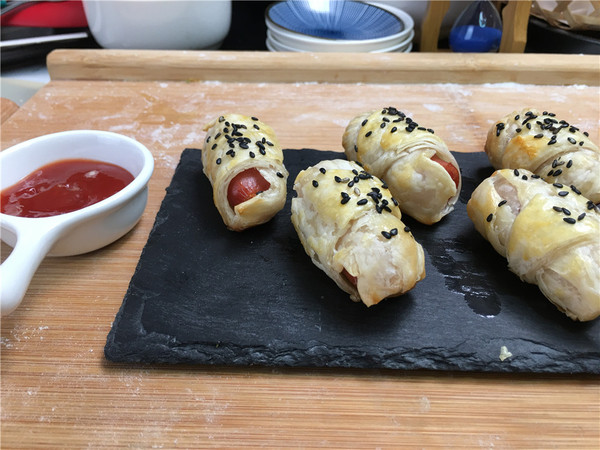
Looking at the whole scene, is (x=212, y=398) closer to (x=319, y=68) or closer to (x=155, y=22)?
(x=319, y=68)

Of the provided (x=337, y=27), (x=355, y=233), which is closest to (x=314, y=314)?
(x=355, y=233)

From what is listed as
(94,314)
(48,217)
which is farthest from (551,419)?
(48,217)

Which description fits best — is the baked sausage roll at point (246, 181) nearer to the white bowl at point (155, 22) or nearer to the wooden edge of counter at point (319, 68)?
the wooden edge of counter at point (319, 68)

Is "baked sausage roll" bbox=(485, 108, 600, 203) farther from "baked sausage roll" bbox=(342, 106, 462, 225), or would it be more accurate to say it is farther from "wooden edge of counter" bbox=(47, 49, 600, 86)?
"wooden edge of counter" bbox=(47, 49, 600, 86)

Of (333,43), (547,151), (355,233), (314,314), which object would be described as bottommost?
(314,314)

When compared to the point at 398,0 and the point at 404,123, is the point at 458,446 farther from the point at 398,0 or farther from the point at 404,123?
the point at 398,0

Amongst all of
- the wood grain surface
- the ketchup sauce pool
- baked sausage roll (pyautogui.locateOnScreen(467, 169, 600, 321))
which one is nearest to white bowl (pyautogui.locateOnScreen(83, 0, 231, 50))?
the ketchup sauce pool
